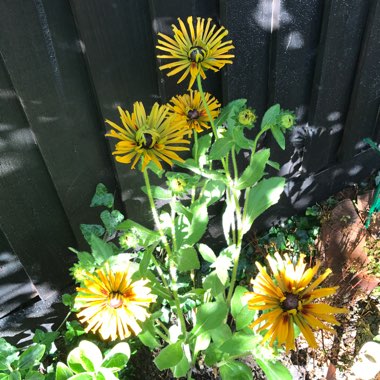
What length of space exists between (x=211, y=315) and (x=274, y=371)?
0.76ft

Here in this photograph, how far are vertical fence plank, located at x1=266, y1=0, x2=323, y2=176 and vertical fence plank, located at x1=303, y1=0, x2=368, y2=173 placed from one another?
3cm

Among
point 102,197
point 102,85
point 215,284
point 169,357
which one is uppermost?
point 102,85

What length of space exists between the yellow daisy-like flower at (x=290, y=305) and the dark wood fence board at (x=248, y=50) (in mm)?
797

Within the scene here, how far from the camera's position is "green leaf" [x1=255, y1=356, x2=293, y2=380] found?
1090mm

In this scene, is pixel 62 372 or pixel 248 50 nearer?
pixel 62 372

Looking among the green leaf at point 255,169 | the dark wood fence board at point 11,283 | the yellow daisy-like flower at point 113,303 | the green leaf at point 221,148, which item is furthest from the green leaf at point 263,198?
the dark wood fence board at point 11,283

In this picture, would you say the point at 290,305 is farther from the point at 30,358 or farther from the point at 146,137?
the point at 30,358

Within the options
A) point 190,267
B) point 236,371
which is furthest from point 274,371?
point 190,267

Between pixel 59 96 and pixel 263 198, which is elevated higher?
pixel 59 96

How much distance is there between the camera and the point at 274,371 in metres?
1.10

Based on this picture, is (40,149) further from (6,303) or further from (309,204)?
(309,204)

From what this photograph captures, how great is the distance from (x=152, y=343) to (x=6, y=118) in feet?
2.58

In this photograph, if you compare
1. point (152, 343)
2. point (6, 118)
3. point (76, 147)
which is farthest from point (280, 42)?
point (152, 343)

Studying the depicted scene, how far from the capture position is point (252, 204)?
1.23 metres
